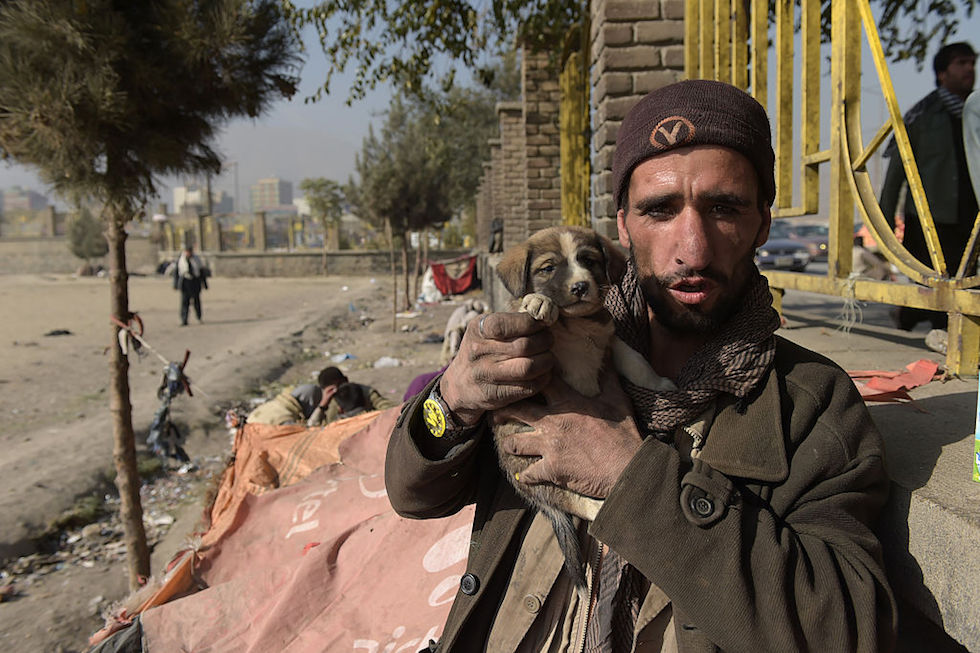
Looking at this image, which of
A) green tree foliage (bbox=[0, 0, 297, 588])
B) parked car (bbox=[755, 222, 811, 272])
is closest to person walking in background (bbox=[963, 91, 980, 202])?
green tree foliage (bbox=[0, 0, 297, 588])

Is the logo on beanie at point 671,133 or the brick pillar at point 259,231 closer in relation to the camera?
the logo on beanie at point 671,133

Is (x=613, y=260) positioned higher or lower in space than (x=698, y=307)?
higher

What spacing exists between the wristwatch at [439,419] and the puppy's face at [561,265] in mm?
492

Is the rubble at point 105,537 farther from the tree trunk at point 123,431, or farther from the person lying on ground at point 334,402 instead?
the person lying on ground at point 334,402

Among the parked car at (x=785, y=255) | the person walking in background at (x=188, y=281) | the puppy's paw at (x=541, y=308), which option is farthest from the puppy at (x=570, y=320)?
the parked car at (x=785, y=255)

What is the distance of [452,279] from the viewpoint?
2508cm

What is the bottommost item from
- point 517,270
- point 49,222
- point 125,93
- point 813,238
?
point 517,270

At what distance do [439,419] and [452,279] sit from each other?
2333 centimetres

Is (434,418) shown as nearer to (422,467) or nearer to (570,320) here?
(422,467)

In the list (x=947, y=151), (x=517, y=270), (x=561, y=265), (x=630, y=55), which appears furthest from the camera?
(x=947, y=151)

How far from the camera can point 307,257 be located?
4034 cm

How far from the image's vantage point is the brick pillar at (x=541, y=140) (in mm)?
11070

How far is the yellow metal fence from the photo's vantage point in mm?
2668

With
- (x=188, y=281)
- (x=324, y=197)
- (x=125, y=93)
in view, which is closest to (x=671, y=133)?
(x=125, y=93)
